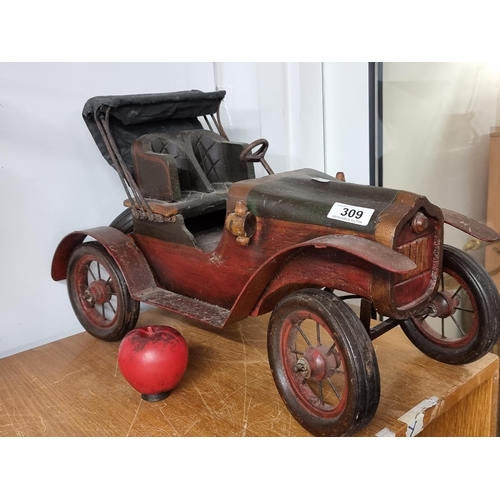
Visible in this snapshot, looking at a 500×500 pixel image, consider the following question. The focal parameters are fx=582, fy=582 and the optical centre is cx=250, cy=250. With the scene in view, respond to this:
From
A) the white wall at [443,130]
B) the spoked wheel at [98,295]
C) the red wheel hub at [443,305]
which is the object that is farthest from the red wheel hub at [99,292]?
the white wall at [443,130]

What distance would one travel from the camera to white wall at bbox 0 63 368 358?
72.4 inches

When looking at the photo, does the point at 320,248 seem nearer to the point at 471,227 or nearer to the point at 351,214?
the point at 351,214

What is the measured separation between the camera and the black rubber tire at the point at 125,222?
1921mm

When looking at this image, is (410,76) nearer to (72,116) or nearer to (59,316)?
(72,116)

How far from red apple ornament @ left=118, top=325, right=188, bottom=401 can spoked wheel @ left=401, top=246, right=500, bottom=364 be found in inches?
25.2

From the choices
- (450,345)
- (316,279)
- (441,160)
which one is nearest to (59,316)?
(316,279)

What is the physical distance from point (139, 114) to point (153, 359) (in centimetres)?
79

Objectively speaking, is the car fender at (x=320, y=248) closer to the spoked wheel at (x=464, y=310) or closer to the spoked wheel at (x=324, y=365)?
the spoked wheel at (x=324, y=365)

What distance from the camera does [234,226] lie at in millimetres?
1479

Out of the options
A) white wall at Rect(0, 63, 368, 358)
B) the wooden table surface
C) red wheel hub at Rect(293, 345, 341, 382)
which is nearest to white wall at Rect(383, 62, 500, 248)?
white wall at Rect(0, 63, 368, 358)

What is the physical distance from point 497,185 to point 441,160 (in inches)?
8.6

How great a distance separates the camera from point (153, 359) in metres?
1.45

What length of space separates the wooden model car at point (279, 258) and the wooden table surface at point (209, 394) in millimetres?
86

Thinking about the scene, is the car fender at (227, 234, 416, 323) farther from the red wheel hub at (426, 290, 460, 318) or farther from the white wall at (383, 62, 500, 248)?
the white wall at (383, 62, 500, 248)
